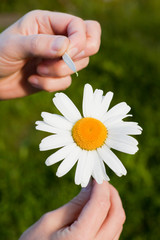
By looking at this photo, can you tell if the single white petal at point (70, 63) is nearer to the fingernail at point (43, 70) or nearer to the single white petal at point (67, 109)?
Answer: the single white petal at point (67, 109)

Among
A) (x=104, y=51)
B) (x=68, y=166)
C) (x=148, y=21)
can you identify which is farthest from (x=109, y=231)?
(x=148, y=21)

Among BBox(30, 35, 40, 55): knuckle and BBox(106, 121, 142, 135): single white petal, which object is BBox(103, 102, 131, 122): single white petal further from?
BBox(30, 35, 40, 55): knuckle

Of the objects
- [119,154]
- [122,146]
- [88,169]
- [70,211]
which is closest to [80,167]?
[88,169]

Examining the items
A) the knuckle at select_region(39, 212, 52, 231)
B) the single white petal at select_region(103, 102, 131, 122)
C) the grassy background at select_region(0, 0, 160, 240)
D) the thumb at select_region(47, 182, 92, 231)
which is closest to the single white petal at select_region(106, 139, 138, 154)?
the single white petal at select_region(103, 102, 131, 122)

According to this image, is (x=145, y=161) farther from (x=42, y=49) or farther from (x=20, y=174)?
(x=42, y=49)

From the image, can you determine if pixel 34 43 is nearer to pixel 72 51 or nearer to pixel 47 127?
pixel 72 51

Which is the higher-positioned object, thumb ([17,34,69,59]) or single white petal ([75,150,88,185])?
thumb ([17,34,69,59])
